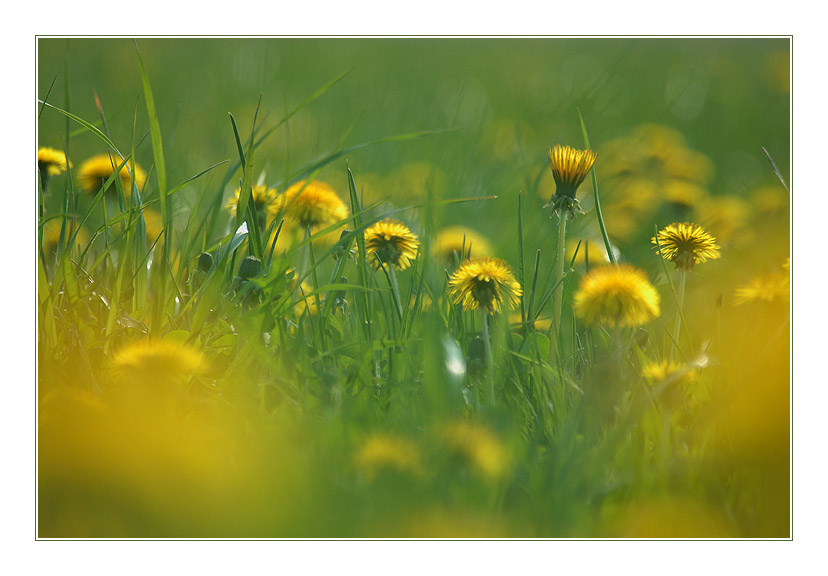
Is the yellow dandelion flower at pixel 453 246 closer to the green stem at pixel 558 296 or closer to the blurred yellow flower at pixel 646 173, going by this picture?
the green stem at pixel 558 296

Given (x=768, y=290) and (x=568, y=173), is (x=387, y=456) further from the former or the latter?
(x=768, y=290)

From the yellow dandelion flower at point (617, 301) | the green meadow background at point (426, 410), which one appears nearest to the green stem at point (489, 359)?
the green meadow background at point (426, 410)

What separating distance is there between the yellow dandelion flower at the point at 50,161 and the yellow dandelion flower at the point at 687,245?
941mm

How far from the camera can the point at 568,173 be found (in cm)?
105

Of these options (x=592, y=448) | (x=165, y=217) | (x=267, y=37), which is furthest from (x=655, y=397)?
(x=267, y=37)

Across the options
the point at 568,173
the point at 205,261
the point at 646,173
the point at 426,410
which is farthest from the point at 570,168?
the point at 646,173

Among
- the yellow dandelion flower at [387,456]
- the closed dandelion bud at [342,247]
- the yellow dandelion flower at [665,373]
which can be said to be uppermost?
the closed dandelion bud at [342,247]

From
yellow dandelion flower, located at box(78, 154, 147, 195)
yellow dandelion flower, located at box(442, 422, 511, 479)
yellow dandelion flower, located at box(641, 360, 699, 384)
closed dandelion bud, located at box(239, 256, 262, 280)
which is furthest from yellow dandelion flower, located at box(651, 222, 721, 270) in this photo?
yellow dandelion flower, located at box(78, 154, 147, 195)

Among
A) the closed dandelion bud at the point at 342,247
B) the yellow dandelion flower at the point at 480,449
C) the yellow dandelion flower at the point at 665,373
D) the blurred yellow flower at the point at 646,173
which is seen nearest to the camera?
the yellow dandelion flower at the point at 480,449

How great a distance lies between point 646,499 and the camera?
0.90 meters

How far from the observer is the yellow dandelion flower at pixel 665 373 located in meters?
0.97

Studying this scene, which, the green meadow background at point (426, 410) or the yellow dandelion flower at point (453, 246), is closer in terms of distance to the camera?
the green meadow background at point (426, 410)

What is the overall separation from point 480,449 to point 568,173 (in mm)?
416

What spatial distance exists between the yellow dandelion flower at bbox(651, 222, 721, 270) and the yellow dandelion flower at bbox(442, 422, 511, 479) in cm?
44
